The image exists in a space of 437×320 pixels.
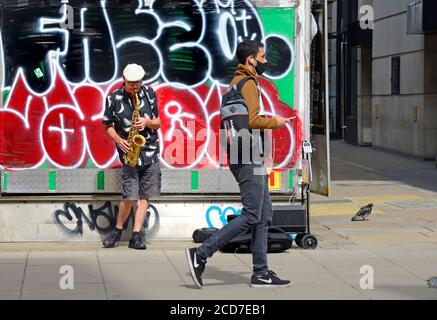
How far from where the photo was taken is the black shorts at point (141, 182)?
11406mm

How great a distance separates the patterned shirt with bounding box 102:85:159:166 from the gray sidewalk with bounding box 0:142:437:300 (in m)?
0.99

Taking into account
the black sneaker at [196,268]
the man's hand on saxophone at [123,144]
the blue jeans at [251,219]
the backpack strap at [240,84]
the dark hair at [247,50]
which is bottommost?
the black sneaker at [196,268]

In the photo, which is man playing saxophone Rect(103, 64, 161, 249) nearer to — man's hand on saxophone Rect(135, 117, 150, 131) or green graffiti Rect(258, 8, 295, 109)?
man's hand on saxophone Rect(135, 117, 150, 131)

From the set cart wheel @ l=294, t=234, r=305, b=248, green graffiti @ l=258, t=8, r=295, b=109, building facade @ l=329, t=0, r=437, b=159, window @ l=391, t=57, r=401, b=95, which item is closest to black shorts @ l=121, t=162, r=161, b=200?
cart wheel @ l=294, t=234, r=305, b=248

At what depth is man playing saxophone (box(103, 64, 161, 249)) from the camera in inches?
445

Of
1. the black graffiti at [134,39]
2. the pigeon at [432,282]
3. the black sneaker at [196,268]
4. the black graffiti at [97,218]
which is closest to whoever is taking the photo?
the black sneaker at [196,268]

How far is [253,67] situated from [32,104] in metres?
3.26

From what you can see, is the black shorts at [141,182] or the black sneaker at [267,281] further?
the black shorts at [141,182]

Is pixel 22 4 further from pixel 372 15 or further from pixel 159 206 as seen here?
pixel 372 15

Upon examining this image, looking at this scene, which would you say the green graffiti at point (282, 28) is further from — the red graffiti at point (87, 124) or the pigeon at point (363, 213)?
the pigeon at point (363, 213)

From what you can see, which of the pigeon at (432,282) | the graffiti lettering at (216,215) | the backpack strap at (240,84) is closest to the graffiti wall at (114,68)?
the graffiti lettering at (216,215)

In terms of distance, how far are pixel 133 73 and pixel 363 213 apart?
3.79m

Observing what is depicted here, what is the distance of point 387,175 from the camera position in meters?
20.7

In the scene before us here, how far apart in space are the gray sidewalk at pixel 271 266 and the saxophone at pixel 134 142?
921 mm
